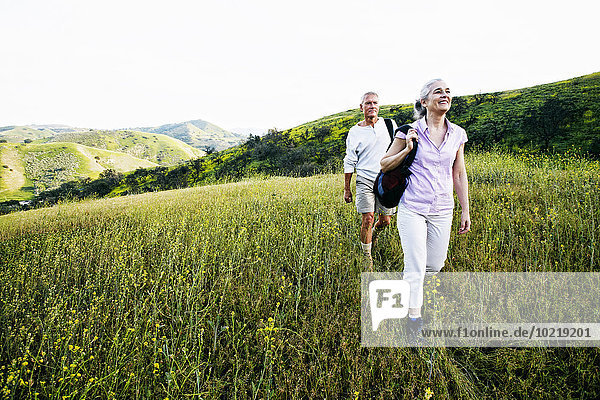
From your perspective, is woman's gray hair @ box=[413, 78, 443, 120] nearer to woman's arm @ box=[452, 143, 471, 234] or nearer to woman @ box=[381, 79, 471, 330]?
woman @ box=[381, 79, 471, 330]

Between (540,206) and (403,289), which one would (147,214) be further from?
(540,206)

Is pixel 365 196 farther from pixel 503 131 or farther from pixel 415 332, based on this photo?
pixel 503 131

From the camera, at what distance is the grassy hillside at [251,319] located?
1.96 m

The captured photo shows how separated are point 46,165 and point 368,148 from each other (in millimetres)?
165167

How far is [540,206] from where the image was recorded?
4758 millimetres

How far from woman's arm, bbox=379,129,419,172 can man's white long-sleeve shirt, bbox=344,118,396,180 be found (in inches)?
46.2

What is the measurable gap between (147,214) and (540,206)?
8483 millimetres

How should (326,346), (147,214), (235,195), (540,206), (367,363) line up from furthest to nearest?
(235,195) < (147,214) < (540,206) < (326,346) < (367,363)

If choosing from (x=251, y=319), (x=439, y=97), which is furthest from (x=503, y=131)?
(x=251, y=319)

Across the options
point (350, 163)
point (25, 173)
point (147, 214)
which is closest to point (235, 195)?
point (147, 214)

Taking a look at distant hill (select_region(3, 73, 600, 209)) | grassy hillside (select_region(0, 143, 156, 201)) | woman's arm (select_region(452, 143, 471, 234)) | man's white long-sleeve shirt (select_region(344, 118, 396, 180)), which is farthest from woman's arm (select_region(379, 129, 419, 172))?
grassy hillside (select_region(0, 143, 156, 201))

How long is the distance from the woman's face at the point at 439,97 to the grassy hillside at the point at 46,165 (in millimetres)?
132052

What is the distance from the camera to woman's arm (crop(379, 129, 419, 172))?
A: 239 cm

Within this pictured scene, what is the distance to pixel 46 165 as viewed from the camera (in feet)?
392
